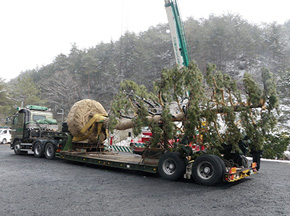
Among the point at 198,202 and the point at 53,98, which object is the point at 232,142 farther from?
the point at 53,98

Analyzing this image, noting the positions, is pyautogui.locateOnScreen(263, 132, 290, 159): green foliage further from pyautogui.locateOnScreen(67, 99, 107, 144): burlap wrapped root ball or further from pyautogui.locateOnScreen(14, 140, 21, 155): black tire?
pyautogui.locateOnScreen(14, 140, 21, 155): black tire

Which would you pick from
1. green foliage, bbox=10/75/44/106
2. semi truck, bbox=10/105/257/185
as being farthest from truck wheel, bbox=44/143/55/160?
green foliage, bbox=10/75/44/106

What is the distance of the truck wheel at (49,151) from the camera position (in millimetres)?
12367

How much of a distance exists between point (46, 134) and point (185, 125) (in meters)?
9.55

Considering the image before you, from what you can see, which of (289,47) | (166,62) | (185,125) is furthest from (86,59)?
(185,125)

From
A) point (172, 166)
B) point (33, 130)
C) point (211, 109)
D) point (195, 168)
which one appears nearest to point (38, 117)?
point (33, 130)

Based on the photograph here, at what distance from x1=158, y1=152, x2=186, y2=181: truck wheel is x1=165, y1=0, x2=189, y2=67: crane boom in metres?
10.2

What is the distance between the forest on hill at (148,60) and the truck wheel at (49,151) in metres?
25.7

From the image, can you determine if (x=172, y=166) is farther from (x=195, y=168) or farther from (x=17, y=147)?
(x=17, y=147)

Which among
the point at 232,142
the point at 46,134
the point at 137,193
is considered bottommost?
the point at 137,193

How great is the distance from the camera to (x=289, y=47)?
44938 mm

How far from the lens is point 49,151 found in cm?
1259

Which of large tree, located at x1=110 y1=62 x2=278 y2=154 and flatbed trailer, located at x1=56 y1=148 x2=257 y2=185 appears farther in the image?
large tree, located at x1=110 y1=62 x2=278 y2=154

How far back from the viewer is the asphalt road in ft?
15.3
